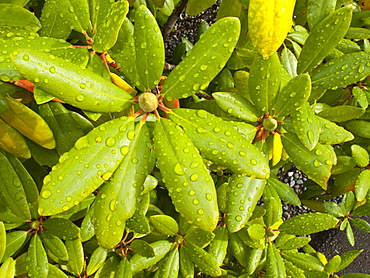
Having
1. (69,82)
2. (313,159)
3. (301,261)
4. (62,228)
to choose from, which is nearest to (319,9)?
(313,159)

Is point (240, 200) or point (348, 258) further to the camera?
point (348, 258)

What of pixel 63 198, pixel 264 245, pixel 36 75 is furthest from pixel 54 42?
pixel 264 245

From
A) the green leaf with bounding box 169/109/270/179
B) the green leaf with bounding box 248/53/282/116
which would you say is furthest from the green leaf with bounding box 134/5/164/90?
the green leaf with bounding box 248/53/282/116

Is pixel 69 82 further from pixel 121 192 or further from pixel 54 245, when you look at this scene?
pixel 54 245

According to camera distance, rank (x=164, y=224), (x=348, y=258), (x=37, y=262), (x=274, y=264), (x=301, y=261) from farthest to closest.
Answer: (x=348, y=258) → (x=301, y=261) → (x=274, y=264) → (x=164, y=224) → (x=37, y=262)

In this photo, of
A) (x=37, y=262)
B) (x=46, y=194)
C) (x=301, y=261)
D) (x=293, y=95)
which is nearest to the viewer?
(x=46, y=194)

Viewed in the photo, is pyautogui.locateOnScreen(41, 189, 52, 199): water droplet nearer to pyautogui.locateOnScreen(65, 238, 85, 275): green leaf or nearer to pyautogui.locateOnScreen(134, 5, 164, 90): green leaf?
pyautogui.locateOnScreen(134, 5, 164, 90): green leaf

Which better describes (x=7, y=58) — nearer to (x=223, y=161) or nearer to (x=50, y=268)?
(x=223, y=161)
